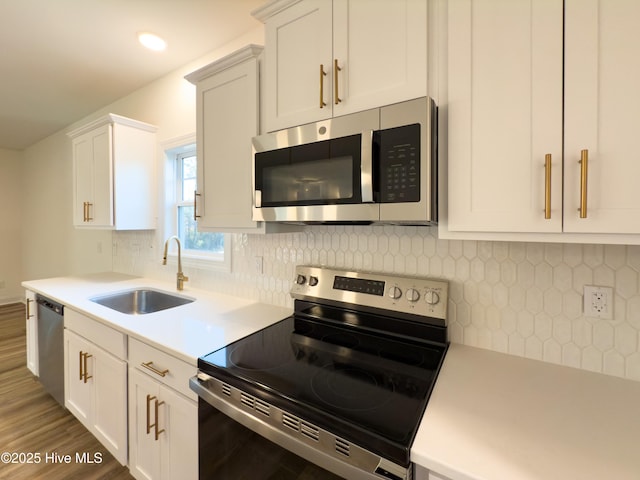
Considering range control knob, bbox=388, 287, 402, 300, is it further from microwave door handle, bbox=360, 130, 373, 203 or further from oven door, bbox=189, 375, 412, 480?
oven door, bbox=189, 375, 412, 480

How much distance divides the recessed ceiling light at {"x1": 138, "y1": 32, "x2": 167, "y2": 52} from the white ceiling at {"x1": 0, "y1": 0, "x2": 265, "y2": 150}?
0.04m

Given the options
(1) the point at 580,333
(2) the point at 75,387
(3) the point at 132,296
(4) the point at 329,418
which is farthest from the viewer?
(3) the point at 132,296

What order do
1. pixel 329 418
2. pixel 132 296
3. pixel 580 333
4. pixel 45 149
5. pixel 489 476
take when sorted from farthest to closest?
pixel 45 149 < pixel 132 296 < pixel 580 333 < pixel 329 418 < pixel 489 476

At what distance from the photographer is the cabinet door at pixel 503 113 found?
2.59 ft

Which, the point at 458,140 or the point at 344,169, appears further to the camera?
the point at 344,169

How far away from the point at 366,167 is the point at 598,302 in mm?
883

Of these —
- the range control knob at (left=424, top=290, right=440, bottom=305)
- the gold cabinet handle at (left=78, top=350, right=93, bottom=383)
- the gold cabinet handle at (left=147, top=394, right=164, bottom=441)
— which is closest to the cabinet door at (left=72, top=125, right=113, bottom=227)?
the gold cabinet handle at (left=78, top=350, right=93, bottom=383)

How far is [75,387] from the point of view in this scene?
1.90 meters

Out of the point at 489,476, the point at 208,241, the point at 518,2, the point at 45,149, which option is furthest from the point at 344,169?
the point at 45,149

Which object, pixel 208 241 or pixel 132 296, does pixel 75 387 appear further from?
pixel 208 241

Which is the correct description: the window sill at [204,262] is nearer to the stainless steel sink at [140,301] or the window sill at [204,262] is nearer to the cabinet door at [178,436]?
the stainless steel sink at [140,301]

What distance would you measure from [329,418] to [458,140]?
2.86ft

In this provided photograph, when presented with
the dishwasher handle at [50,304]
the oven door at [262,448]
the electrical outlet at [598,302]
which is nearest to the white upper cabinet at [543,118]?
the electrical outlet at [598,302]

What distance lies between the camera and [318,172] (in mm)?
1169
